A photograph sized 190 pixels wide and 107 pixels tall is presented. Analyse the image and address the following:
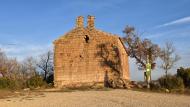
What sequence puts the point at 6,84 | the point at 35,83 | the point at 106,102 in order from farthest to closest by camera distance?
1. the point at 35,83
2. the point at 6,84
3. the point at 106,102

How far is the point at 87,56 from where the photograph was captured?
140ft

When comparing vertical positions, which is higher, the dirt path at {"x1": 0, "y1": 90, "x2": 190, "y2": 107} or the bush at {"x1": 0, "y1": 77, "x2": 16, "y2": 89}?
the bush at {"x1": 0, "y1": 77, "x2": 16, "y2": 89}

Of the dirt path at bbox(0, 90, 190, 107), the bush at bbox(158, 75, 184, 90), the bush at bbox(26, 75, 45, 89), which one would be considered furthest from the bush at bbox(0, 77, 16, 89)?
the bush at bbox(158, 75, 184, 90)

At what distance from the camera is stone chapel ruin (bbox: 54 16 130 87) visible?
41.7 meters

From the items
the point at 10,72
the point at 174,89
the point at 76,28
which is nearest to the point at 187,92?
the point at 174,89

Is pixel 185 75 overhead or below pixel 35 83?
overhead

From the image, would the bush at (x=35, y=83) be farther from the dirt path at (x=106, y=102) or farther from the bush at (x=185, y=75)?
the dirt path at (x=106, y=102)

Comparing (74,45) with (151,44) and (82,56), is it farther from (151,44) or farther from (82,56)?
(151,44)

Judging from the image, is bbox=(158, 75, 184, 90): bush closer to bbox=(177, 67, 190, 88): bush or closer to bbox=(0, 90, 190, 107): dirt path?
bbox=(177, 67, 190, 88): bush

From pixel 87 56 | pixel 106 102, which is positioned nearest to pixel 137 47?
pixel 87 56

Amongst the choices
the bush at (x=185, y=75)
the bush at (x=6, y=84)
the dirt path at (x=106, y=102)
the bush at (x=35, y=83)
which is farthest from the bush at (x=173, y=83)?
the bush at (x=6, y=84)

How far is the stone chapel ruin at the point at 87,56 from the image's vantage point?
137ft

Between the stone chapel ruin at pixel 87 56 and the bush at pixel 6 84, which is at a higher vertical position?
the stone chapel ruin at pixel 87 56

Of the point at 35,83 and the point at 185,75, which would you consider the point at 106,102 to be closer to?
the point at 185,75
